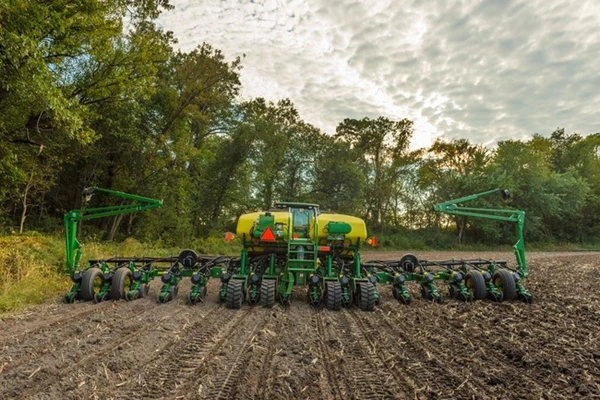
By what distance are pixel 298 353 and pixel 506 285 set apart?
5.98 metres

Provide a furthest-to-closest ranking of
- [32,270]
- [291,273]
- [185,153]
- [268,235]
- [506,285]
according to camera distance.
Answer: [185,153] < [32,270] < [506,285] < [268,235] < [291,273]

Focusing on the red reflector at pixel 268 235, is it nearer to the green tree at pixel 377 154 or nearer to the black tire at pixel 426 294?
the black tire at pixel 426 294

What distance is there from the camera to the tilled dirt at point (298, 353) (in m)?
3.59

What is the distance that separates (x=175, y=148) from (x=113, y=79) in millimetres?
5690

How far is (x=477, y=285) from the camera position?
852 centimetres

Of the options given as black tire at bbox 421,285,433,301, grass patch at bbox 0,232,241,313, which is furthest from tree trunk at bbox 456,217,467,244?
grass patch at bbox 0,232,241,313

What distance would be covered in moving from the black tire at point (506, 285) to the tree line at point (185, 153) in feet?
38.4

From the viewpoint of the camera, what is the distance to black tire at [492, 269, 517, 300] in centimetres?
841

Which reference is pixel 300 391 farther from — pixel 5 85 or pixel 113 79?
pixel 113 79

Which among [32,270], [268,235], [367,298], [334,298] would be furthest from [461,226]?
[32,270]

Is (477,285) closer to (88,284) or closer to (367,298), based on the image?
(367,298)

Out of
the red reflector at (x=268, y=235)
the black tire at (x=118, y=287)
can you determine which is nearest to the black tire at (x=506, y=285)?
the red reflector at (x=268, y=235)

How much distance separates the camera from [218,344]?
5.00m

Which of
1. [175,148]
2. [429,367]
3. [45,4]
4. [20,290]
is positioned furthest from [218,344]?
[175,148]
